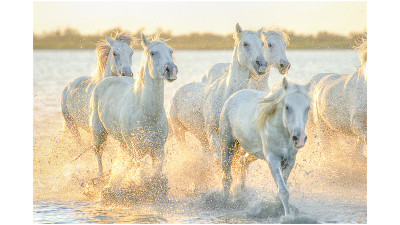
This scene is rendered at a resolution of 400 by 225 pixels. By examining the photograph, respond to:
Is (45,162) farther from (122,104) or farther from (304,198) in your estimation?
(304,198)

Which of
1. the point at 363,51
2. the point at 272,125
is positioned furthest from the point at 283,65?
the point at 272,125

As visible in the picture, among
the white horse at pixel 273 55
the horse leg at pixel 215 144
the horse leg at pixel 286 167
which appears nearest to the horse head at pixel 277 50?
the white horse at pixel 273 55

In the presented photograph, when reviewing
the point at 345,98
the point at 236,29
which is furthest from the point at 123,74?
the point at 345,98

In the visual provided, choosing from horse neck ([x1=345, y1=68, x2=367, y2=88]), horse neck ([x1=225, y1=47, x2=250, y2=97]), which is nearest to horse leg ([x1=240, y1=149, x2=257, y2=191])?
horse neck ([x1=225, y1=47, x2=250, y2=97])

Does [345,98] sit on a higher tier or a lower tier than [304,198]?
higher

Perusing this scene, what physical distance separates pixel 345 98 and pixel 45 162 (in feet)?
17.0

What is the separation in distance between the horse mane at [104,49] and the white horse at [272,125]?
304 cm

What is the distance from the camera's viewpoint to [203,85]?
33.8 feet

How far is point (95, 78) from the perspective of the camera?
11.1 meters

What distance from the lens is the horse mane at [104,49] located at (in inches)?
433

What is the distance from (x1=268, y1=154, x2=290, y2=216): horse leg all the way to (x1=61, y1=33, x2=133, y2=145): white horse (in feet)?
12.6

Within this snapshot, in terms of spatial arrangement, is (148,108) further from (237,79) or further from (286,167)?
(286,167)

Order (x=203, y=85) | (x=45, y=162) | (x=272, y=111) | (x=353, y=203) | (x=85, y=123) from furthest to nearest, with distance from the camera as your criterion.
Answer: (x=45, y=162) → (x=85, y=123) → (x=203, y=85) → (x=353, y=203) → (x=272, y=111)

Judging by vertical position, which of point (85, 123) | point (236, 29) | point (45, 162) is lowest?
point (45, 162)
